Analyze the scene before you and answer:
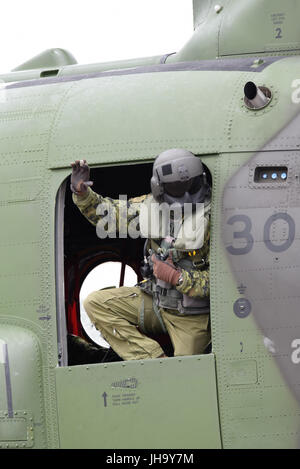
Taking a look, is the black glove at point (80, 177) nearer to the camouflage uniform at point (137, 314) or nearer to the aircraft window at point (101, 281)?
the camouflage uniform at point (137, 314)

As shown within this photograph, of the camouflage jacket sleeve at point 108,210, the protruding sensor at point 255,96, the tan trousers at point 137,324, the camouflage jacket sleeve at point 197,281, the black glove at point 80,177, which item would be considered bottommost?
the tan trousers at point 137,324

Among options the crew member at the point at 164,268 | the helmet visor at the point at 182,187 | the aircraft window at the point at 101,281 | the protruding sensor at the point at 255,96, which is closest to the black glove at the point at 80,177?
the crew member at the point at 164,268

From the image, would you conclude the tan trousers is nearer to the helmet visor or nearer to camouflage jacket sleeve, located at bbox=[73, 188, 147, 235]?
camouflage jacket sleeve, located at bbox=[73, 188, 147, 235]

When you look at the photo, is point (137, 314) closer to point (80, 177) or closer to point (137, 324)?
point (137, 324)

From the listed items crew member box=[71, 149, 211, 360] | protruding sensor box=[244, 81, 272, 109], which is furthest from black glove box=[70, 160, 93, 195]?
protruding sensor box=[244, 81, 272, 109]

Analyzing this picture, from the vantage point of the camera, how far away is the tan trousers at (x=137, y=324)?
5.80m

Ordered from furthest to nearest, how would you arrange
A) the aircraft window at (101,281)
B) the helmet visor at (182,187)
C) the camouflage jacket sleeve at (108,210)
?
the aircraft window at (101,281), the camouflage jacket sleeve at (108,210), the helmet visor at (182,187)

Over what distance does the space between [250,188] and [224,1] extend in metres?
2.33

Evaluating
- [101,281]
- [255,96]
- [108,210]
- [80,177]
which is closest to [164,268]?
[108,210]

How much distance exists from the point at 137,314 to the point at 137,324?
0.09 meters

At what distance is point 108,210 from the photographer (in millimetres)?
5965

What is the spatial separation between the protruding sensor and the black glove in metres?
1.26

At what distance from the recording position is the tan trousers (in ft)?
19.0

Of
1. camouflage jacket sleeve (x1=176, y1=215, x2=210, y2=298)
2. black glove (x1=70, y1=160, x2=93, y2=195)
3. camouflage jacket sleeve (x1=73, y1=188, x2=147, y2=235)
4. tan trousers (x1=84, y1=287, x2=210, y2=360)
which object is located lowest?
tan trousers (x1=84, y1=287, x2=210, y2=360)
